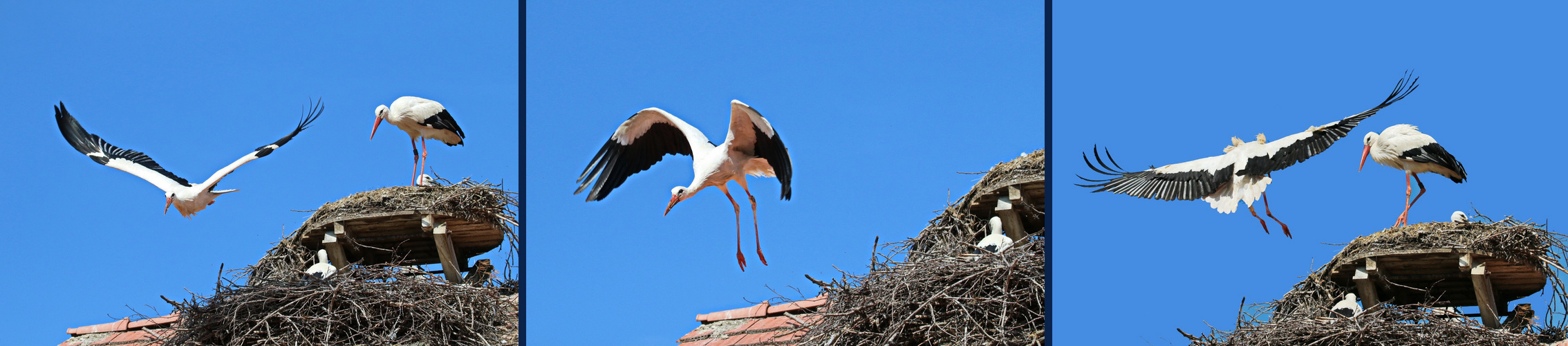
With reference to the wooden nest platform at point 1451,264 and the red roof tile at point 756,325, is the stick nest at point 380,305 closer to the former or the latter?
the red roof tile at point 756,325

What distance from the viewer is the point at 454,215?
16.1 ft

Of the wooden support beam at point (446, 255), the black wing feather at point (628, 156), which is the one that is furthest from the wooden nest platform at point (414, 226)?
the black wing feather at point (628, 156)

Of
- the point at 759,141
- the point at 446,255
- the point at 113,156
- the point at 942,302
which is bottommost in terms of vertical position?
the point at 942,302

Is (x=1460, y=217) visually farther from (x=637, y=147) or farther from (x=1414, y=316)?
(x=637, y=147)

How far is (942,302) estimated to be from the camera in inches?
163

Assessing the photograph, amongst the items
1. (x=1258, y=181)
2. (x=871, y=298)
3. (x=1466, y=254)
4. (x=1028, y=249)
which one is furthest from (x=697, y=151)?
(x=1466, y=254)

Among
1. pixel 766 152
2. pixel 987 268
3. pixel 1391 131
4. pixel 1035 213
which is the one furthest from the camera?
pixel 1035 213

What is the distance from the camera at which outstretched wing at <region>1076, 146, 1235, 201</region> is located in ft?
15.5

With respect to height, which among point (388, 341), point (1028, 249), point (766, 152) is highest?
point (766, 152)

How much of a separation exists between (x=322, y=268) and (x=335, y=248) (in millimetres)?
263

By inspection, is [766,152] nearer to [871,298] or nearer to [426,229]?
[871,298]

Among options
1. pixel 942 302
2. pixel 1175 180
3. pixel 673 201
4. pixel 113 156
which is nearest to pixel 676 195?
pixel 673 201

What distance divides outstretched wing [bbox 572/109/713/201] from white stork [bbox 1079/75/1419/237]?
1.33 meters

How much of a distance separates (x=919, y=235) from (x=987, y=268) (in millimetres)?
1068
